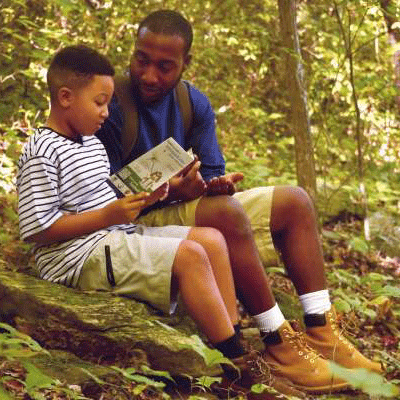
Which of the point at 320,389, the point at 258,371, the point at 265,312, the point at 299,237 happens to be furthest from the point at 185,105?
the point at 320,389

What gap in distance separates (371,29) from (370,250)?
313 centimetres

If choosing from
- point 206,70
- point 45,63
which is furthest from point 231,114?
point 45,63

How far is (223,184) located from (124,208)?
2.17 ft

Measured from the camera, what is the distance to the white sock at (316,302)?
367cm

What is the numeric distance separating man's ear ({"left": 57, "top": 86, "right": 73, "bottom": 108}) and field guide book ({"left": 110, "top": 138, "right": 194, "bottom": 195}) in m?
0.40

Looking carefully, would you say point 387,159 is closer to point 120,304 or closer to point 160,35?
point 160,35

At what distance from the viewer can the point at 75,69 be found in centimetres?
331

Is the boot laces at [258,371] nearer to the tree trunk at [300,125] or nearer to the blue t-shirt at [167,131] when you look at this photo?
the blue t-shirt at [167,131]

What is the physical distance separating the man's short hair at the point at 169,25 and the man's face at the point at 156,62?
0.02 metres

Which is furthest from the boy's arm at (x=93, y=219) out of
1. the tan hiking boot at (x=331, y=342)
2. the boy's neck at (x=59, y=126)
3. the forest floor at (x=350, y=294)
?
the tan hiking boot at (x=331, y=342)

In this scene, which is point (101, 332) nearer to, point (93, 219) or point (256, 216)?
point (93, 219)

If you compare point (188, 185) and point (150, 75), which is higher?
point (150, 75)

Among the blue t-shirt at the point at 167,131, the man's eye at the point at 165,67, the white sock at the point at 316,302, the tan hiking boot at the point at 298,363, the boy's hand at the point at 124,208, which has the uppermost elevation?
the man's eye at the point at 165,67

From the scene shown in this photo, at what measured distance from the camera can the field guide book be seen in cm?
319
